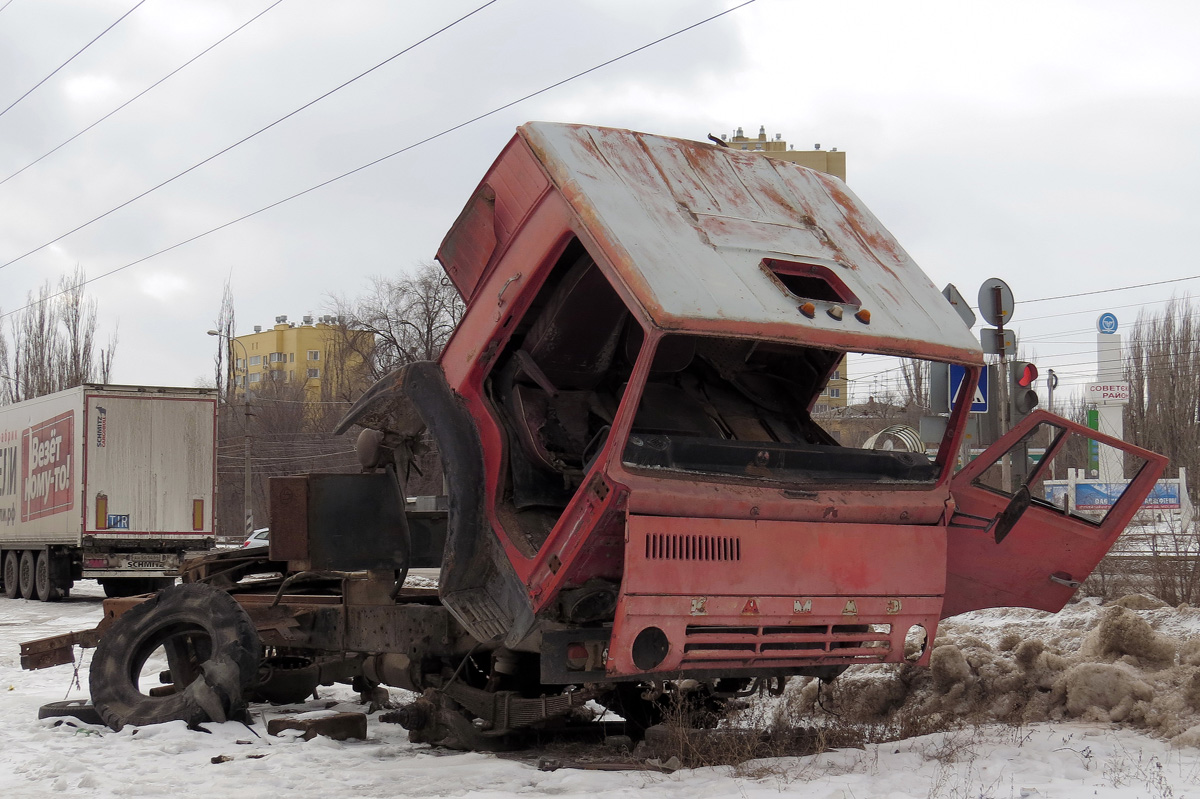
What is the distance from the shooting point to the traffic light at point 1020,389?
10172 mm

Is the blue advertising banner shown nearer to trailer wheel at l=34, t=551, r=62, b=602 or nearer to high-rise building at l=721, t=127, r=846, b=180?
trailer wheel at l=34, t=551, r=62, b=602

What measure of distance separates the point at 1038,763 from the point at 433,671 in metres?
3.50

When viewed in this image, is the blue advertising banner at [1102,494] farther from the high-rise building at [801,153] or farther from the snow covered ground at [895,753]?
the high-rise building at [801,153]

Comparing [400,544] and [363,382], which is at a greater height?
[363,382]

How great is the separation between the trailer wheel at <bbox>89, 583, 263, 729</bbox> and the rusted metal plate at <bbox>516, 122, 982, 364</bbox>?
3.44 m

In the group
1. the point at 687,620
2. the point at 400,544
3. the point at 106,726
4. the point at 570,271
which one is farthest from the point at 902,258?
the point at 106,726

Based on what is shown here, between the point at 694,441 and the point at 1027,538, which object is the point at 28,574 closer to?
the point at 694,441

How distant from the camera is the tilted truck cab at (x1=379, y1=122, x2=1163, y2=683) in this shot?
212 inches

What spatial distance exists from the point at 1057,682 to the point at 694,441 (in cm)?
302

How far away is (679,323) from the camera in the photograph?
5.13 meters

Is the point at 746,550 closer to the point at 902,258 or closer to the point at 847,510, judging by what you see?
the point at 847,510

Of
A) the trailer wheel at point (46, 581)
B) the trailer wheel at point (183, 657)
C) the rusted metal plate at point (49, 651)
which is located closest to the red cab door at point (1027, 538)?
the trailer wheel at point (183, 657)

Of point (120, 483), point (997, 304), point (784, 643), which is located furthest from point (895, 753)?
point (120, 483)

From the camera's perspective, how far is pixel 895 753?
5.91m
